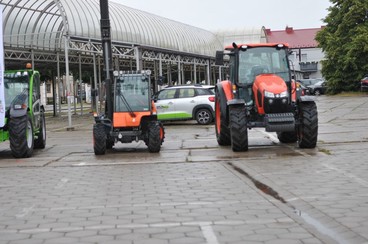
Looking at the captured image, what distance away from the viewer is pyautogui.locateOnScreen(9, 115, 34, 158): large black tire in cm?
1385

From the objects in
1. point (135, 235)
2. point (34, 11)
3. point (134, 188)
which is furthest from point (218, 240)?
point (34, 11)

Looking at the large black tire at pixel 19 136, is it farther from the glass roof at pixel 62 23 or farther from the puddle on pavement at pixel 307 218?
the glass roof at pixel 62 23

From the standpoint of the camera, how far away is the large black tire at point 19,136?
1385 centimetres

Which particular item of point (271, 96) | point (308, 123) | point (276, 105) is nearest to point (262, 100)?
point (271, 96)

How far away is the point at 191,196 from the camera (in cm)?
840

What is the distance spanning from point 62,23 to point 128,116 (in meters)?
19.9

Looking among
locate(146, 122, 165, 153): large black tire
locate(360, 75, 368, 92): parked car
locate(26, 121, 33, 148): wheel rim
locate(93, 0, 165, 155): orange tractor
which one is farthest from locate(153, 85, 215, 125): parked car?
locate(360, 75, 368, 92): parked car

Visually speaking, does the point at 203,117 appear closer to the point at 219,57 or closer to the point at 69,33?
the point at 219,57

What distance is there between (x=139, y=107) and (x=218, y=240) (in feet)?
30.3

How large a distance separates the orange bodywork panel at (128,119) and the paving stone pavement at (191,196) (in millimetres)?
826

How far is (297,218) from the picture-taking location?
6.77 m

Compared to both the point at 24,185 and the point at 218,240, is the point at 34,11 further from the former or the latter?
the point at 218,240

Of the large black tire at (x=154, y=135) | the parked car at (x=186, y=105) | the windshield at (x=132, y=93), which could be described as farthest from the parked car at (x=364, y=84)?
the large black tire at (x=154, y=135)

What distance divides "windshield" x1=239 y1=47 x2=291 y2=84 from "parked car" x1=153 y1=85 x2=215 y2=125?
9.44 m
